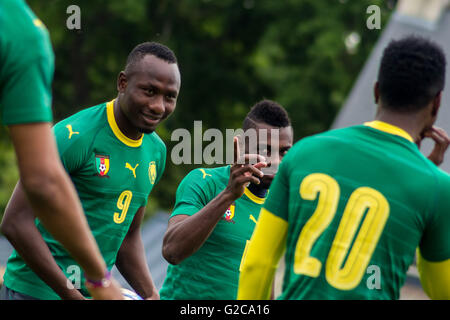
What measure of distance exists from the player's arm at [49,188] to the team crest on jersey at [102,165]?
1.74 m

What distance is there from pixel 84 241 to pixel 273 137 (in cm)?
255

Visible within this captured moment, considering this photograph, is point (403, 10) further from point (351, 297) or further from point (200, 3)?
point (351, 297)

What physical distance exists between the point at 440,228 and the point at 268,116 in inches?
91.6

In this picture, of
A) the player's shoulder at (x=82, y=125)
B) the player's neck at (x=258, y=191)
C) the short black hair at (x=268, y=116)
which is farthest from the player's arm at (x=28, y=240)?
the short black hair at (x=268, y=116)

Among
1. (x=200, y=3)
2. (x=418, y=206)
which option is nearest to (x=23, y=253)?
(x=418, y=206)

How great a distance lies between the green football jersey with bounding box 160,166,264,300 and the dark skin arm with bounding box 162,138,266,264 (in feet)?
0.99

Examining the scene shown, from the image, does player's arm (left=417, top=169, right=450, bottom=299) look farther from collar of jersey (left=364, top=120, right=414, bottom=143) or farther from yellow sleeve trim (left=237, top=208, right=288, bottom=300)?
yellow sleeve trim (left=237, top=208, right=288, bottom=300)

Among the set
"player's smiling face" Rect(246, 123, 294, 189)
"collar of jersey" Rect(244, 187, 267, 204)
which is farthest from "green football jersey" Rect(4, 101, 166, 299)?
"player's smiling face" Rect(246, 123, 294, 189)

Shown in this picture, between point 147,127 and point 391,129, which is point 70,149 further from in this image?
point 391,129

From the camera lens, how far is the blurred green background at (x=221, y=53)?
19.9 meters

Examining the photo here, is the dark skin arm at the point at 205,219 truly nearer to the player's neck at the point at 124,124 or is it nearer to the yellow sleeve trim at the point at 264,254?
the player's neck at the point at 124,124

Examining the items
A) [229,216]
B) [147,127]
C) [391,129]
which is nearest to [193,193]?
[229,216]

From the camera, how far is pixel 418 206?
2617mm

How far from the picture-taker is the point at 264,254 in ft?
9.29
